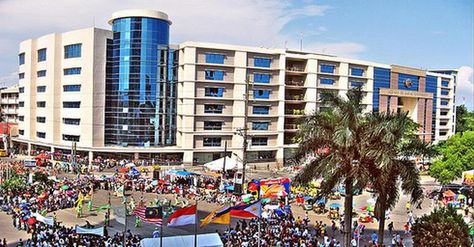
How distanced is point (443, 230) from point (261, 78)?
172 ft

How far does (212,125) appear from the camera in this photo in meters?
66.7

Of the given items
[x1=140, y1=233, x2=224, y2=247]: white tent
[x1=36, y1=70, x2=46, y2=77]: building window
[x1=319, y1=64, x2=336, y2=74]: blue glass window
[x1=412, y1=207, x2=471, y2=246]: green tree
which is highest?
[x1=319, y1=64, x2=336, y2=74]: blue glass window

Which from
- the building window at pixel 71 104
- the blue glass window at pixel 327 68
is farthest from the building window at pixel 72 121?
the blue glass window at pixel 327 68

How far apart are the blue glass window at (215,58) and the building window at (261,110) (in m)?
8.97

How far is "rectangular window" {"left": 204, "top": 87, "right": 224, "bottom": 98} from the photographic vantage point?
6581 centimetres

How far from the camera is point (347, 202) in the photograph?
18.0 m

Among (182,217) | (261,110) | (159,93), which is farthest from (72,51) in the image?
(182,217)

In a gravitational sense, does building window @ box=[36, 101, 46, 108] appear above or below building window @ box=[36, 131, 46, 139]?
above

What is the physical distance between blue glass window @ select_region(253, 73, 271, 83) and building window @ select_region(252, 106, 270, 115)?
405 centimetres

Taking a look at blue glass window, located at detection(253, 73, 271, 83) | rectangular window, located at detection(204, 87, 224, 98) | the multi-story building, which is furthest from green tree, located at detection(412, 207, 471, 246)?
blue glass window, located at detection(253, 73, 271, 83)

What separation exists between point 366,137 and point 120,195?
3001cm

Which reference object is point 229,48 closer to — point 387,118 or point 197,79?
point 197,79

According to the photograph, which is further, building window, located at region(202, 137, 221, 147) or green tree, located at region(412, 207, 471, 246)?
building window, located at region(202, 137, 221, 147)

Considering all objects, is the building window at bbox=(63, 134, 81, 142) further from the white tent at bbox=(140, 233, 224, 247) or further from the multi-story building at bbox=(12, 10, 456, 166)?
the white tent at bbox=(140, 233, 224, 247)
